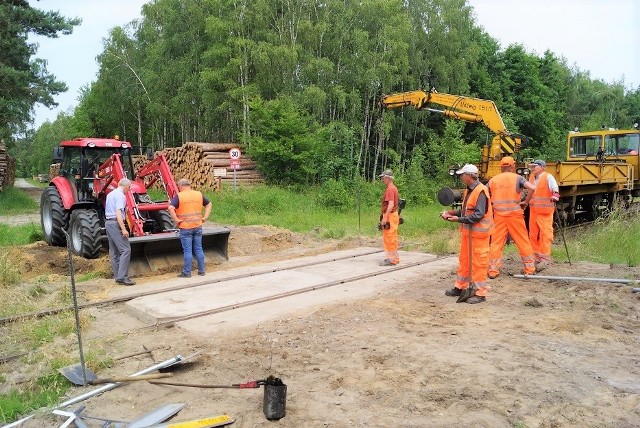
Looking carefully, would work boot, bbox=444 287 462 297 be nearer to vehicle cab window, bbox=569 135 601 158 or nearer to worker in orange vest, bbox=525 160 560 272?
worker in orange vest, bbox=525 160 560 272

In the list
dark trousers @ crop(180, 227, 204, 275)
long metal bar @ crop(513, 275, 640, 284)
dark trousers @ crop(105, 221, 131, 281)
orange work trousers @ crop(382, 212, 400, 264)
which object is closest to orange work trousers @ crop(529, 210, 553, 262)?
long metal bar @ crop(513, 275, 640, 284)

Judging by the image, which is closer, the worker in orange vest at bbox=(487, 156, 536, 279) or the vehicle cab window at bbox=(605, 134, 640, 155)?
the worker in orange vest at bbox=(487, 156, 536, 279)

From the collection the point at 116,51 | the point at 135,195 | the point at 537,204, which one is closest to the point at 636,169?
the point at 537,204

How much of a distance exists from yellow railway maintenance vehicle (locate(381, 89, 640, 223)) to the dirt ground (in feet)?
24.3

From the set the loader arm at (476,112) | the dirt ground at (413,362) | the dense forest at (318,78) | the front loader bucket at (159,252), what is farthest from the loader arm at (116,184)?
the dense forest at (318,78)

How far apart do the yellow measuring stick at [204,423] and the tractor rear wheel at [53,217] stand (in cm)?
898

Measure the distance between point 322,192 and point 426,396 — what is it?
18.1 m

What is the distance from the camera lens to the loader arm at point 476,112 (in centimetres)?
1588

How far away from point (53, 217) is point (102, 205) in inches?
49.9

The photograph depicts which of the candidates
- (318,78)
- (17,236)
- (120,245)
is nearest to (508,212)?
(120,245)

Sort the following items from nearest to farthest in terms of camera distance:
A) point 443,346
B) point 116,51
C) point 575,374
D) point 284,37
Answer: point 575,374 < point 443,346 < point 284,37 < point 116,51

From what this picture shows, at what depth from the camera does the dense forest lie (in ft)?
79.8

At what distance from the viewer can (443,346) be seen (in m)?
5.65

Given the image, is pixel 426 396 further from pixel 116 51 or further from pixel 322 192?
pixel 116 51
